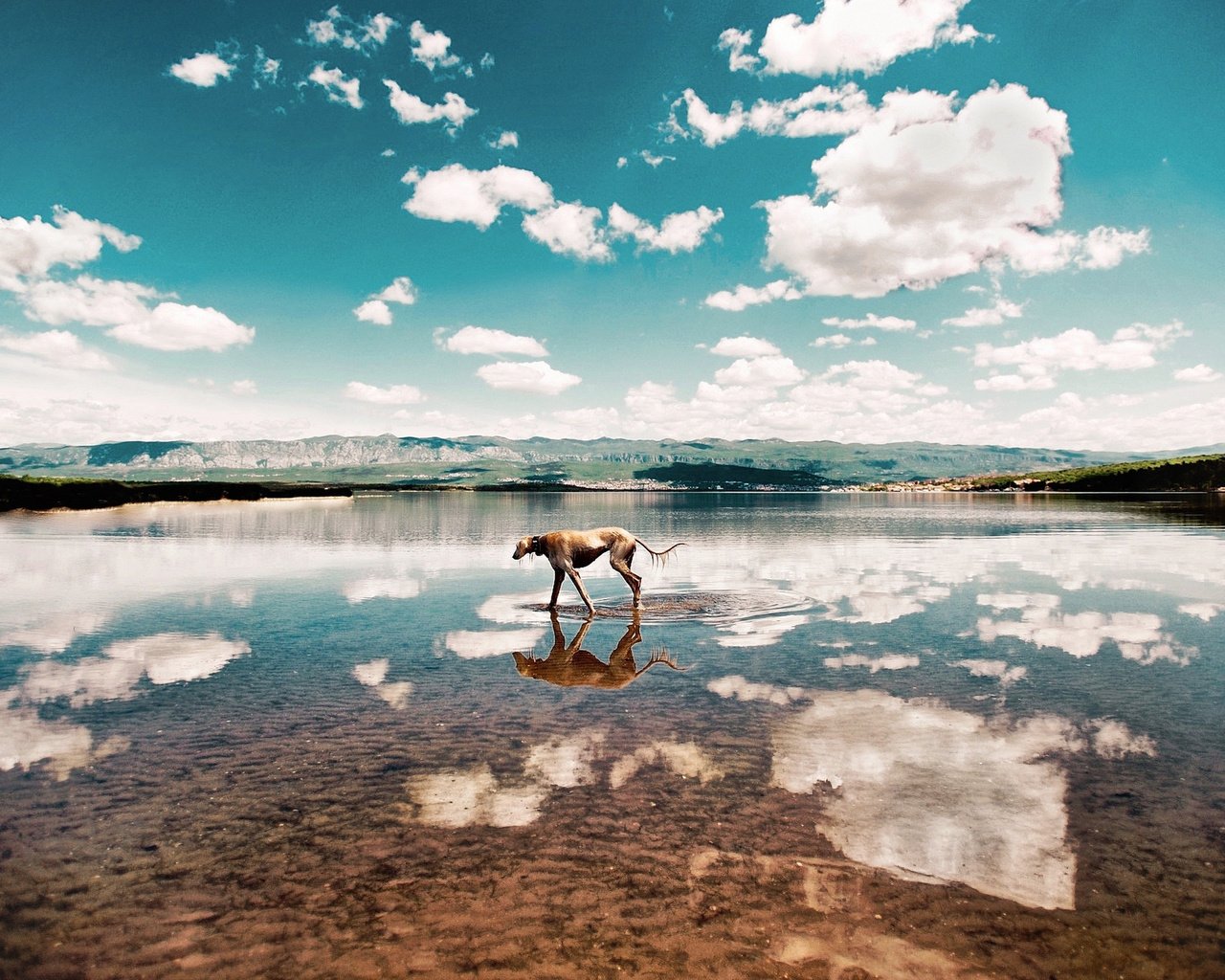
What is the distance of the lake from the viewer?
26.2ft

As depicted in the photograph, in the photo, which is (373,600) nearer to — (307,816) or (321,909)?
(307,816)

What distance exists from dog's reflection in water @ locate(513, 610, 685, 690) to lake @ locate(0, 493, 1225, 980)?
0.45 feet

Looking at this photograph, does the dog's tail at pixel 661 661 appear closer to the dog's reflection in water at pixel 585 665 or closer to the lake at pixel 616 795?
the dog's reflection in water at pixel 585 665

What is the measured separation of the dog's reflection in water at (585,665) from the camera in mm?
18656

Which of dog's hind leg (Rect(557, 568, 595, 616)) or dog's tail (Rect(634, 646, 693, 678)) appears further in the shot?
dog's hind leg (Rect(557, 568, 595, 616))

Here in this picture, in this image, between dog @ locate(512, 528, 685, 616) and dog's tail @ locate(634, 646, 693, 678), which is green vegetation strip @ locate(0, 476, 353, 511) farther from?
dog's tail @ locate(634, 646, 693, 678)

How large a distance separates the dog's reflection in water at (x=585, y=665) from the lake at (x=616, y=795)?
0.45ft

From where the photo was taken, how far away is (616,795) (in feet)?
37.8

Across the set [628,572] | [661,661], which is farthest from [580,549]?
[661,661]

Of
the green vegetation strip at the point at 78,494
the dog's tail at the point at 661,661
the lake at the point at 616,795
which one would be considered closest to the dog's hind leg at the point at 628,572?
the lake at the point at 616,795

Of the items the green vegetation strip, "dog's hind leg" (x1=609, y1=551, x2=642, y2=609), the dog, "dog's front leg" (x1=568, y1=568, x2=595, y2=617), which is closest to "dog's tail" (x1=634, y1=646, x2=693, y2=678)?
"dog's front leg" (x1=568, y1=568, x2=595, y2=617)

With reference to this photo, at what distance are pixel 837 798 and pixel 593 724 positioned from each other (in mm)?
5434

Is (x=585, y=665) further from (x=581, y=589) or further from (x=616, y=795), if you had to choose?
(x=616, y=795)

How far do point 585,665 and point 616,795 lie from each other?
8.85 meters
